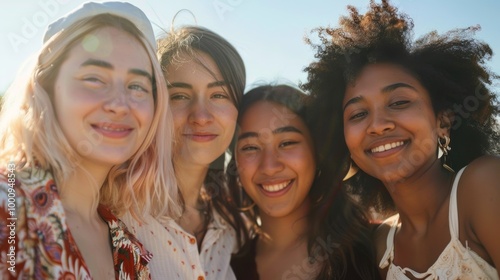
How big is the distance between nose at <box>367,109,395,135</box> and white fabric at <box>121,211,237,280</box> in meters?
1.38

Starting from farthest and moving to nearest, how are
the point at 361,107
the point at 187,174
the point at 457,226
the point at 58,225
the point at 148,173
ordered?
1. the point at 187,174
2. the point at 361,107
3. the point at 148,173
4. the point at 457,226
5. the point at 58,225

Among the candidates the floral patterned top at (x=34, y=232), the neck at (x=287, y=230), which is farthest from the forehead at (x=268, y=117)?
the floral patterned top at (x=34, y=232)

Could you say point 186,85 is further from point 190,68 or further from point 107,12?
point 107,12

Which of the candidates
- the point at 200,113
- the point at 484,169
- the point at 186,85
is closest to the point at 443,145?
the point at 484,169

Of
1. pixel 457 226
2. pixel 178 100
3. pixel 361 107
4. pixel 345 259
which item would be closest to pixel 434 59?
pixel 361 107

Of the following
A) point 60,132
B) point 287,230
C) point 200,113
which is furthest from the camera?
point 287,230

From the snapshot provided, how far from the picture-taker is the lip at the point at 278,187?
3508mm

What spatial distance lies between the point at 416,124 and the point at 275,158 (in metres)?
1.06

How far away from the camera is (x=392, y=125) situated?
289 centimetres

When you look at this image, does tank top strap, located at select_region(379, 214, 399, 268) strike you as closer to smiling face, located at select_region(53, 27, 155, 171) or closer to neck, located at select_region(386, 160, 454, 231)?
neck, located at select_region(386, 160, 454, 231)

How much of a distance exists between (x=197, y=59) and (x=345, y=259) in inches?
68.7

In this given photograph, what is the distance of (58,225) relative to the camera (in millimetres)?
2066

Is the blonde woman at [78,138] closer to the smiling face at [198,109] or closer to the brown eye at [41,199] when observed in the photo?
the brown eye at [41,199]

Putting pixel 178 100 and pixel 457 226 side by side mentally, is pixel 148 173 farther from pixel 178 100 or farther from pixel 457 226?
pixel 457 226
